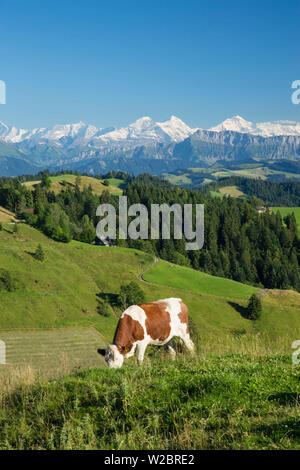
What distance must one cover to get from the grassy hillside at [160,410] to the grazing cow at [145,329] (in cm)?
251

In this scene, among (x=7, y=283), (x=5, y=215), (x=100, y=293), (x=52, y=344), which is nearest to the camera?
(x=52, y=344)

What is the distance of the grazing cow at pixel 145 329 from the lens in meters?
14.2

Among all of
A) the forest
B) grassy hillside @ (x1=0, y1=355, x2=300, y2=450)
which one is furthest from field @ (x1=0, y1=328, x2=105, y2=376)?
the forest

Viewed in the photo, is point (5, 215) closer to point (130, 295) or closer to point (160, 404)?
point (130, 295)

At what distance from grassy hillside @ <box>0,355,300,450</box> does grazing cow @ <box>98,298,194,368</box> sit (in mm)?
2509

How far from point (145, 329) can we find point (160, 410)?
681cm

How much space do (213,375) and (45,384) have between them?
5326 mm

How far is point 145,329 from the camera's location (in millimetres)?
15469

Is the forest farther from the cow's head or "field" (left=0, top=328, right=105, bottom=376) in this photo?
the cow's head

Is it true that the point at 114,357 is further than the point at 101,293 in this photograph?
No

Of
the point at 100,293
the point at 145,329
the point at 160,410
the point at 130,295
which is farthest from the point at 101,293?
the point at 160,410

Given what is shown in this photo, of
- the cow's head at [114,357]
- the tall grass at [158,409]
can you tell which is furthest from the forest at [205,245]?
the tall grass at [158,409]

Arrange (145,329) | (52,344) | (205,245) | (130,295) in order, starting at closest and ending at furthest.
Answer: (145,329)
(52,344)
(130,295)
(205,245)

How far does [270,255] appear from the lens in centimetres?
18188
